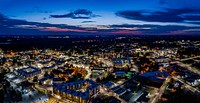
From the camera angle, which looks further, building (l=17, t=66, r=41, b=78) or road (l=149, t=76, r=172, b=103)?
building (l=17, t=66, r=41, b=78)

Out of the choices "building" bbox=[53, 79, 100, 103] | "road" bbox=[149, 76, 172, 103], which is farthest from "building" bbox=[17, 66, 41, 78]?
"road" bbox=[149, 76, 172, 103]

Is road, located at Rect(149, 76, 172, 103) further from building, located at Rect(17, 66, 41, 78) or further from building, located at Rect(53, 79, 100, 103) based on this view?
building, located at Rect(17, 66, 41, 78)

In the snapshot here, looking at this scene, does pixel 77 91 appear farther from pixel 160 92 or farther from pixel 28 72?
pixel 28 72

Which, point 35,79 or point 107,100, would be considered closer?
point 107,100

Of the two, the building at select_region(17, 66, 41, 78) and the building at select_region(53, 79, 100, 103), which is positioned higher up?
the building at select_region(53, 79, 100, 103)

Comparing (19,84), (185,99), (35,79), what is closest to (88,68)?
(35,79)

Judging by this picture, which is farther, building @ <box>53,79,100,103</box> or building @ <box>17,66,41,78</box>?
building @ <box>17,66,41,78</box>

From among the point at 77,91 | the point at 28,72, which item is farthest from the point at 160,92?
the point at 28,72

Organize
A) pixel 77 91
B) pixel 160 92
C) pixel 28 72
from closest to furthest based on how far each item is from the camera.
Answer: pixel 77 91
pixel 160 92
pixel 28 72

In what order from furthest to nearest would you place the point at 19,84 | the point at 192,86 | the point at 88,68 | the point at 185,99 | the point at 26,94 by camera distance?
the point at 88,68
the point at 19,84
the point at 192,86
the point at 26,94
the point at 185,99

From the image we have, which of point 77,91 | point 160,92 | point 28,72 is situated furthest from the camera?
point 28,72

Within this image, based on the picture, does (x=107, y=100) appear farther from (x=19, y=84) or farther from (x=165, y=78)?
(x=19, y=84)
